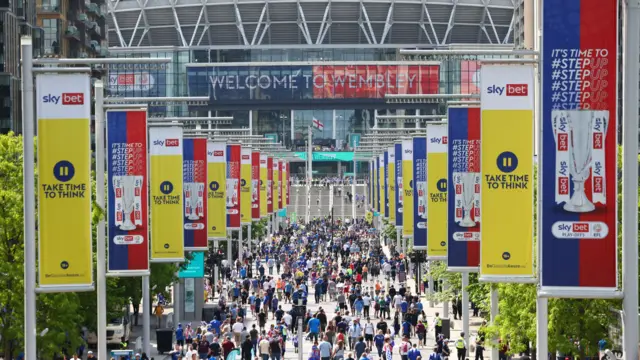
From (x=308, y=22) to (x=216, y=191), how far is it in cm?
11566

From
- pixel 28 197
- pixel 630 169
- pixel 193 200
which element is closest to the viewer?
pixel 630 169

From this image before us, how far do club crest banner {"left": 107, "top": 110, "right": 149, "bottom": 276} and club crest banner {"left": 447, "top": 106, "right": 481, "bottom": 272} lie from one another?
6602mm

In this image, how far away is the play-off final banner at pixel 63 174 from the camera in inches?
856

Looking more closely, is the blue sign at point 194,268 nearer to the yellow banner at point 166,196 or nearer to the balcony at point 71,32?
the yellow banner at point 166,196

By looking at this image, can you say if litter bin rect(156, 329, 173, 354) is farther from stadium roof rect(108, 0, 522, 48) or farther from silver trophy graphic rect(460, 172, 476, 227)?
stadium roof rect(108, 0, 522, 48)

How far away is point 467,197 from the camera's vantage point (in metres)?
29.9

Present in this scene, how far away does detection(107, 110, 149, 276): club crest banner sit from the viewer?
2819 cm

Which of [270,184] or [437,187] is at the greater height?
[437,187]

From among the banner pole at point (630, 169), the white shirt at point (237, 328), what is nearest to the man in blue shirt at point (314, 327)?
the white shirt at point (237, 328)

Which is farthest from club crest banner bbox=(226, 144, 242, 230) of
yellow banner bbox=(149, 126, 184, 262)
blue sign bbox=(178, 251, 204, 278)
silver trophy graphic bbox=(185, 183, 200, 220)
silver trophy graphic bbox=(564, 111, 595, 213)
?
silver trophy graphic bbox=(564, 111, 595, 213)

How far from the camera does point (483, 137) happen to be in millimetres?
20328

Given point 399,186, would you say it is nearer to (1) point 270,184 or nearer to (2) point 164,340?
(2) point 164,340

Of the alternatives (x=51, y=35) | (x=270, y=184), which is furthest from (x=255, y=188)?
(x=51, y=35)

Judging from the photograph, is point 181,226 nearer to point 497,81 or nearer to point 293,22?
point 497,81
